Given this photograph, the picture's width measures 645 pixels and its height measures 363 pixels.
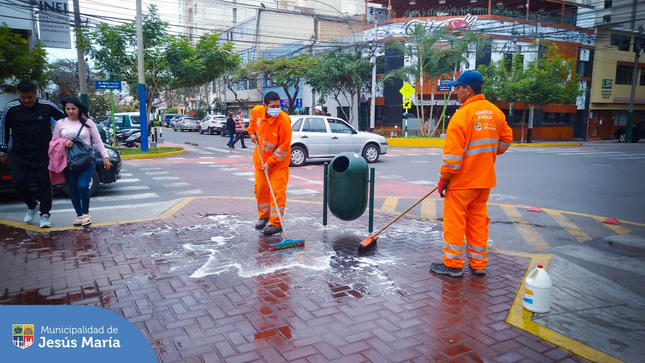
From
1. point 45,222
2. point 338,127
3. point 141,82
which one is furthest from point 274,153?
point 141,82

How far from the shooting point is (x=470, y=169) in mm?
4457

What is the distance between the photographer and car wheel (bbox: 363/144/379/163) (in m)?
15.9

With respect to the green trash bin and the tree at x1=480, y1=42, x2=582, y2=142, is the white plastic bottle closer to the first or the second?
the green trash bin

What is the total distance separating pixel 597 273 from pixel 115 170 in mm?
8682

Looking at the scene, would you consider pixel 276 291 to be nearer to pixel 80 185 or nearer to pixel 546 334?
pixel 546 334

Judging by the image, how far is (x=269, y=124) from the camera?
5973 mm

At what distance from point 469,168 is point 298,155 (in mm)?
10594

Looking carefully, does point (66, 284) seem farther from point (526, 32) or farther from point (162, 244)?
point (526, 32)

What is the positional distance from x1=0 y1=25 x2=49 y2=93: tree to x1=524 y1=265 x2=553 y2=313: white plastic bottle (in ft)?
42.2

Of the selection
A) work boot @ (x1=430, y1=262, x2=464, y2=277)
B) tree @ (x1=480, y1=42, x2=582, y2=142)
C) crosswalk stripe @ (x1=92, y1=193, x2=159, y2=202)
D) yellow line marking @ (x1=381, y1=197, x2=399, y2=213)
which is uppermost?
tree @ (x1=480, y1=42, x2=582, y2=142)

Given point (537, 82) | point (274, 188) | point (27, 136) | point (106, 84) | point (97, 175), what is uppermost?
A: point (537, 82)

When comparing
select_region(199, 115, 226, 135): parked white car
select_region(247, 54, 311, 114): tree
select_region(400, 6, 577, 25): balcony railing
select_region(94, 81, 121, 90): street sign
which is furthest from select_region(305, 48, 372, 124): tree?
select_region(94, 81, 121, 90): street sign

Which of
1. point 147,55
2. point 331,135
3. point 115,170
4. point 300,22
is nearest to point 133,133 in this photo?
point 147,55

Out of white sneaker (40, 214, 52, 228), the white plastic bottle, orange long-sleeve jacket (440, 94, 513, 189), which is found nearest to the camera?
the white plastic bottle
